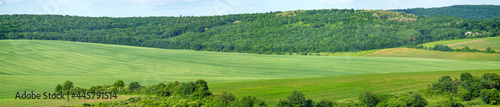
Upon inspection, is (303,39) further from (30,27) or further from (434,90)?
(434,90)

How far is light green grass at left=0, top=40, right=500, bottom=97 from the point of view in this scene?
56219 millimetres

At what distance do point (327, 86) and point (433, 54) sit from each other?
166 ft

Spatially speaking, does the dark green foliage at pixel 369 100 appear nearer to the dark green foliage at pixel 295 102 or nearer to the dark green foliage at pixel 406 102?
the dark green foliage at pixel 406 102

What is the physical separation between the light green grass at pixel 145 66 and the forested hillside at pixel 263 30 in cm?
2809

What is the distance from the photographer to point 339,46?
114625 millimetres

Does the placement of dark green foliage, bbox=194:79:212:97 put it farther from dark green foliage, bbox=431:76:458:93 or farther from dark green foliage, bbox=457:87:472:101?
dark green foliage, bbox=457:87:472:101

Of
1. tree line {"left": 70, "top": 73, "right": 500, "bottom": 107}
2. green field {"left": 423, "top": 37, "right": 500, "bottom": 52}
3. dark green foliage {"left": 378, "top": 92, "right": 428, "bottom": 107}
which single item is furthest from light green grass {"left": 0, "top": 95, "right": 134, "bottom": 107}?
green field {"left": 423, "top": 37, "right": 500, "bottom": 52}

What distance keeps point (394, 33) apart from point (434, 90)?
92038 millimetres

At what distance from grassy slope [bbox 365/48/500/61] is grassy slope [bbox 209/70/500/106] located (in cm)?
3072

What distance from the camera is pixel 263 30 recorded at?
5994 inches

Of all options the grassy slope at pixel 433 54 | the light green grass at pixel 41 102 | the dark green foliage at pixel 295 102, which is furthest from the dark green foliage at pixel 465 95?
the grassy slope at pixel 433 54

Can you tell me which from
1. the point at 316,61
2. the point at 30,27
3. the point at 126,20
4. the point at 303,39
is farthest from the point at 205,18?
the point at 316,61

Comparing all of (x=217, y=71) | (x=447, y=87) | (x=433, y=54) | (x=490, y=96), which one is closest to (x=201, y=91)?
(x=447, y=87)

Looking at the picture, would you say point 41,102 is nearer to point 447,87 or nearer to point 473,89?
point 447,87
